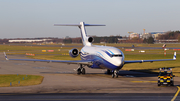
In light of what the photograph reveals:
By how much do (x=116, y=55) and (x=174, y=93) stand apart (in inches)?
443

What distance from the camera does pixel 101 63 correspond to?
115 feet

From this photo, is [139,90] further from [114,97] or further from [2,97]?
[2,97]

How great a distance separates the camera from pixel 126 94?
22500mm

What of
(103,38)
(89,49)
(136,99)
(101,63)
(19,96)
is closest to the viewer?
(136,99)

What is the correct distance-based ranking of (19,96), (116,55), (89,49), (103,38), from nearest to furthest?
(19,96), (116,55), (89,49), (103,38)

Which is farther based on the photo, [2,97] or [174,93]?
[174,93]

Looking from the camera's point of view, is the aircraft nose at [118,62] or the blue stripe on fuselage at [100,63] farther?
the blue stripe on fuselage at [100,63]

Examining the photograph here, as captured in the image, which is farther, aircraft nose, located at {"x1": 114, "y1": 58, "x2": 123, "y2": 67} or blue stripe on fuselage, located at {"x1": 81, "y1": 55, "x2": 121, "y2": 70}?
blue stripe on fuselage, located at {"x1": 81, "y1": 55, "x2": 121, "y2": 70}

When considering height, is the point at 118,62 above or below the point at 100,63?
above

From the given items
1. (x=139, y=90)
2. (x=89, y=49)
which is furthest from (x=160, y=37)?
(x=139, y=90)

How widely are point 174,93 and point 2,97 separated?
579 inches

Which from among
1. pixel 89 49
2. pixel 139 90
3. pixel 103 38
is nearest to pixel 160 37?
pixel 103 38

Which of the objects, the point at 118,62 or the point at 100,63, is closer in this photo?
the point at 118,62

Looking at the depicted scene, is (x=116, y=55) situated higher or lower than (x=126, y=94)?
higher
